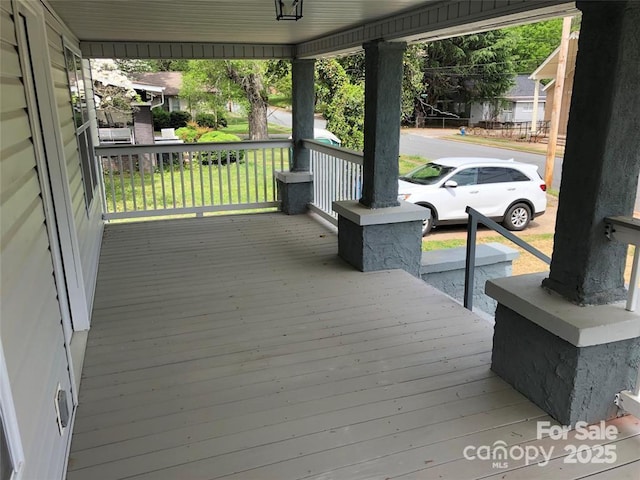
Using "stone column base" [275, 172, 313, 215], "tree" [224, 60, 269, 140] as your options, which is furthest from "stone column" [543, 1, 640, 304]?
"tree" [224, 60, 269, 140]

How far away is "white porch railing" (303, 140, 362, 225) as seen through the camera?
5309mm

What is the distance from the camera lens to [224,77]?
51.4ft

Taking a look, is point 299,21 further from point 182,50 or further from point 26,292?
point 26,292

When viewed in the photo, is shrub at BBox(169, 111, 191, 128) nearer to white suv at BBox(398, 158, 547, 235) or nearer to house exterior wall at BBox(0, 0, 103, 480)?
white suv at BBox(398, 158, 547, 235)

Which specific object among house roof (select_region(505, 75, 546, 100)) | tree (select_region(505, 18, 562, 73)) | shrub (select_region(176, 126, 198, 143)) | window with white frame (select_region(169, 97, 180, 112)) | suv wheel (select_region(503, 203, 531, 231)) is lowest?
suv wheel (select_region(503, 203, 531, 231))

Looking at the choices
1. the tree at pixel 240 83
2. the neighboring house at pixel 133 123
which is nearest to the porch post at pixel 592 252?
the tree at pixel 240 83

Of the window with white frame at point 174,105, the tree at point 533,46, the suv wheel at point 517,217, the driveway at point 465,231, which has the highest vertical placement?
the tree at point 533,46

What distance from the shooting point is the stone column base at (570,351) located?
220cm

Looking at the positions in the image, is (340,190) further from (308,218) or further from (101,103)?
(101,103)

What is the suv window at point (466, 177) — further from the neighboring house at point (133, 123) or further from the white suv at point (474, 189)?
the neighboring house at point (133, 123)

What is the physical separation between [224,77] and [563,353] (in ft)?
49.5

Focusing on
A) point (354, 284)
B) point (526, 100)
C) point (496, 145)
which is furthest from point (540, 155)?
point (354, 284)

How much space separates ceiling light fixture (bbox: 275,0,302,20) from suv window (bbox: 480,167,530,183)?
5631 mm

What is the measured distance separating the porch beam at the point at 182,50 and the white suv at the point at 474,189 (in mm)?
3068
